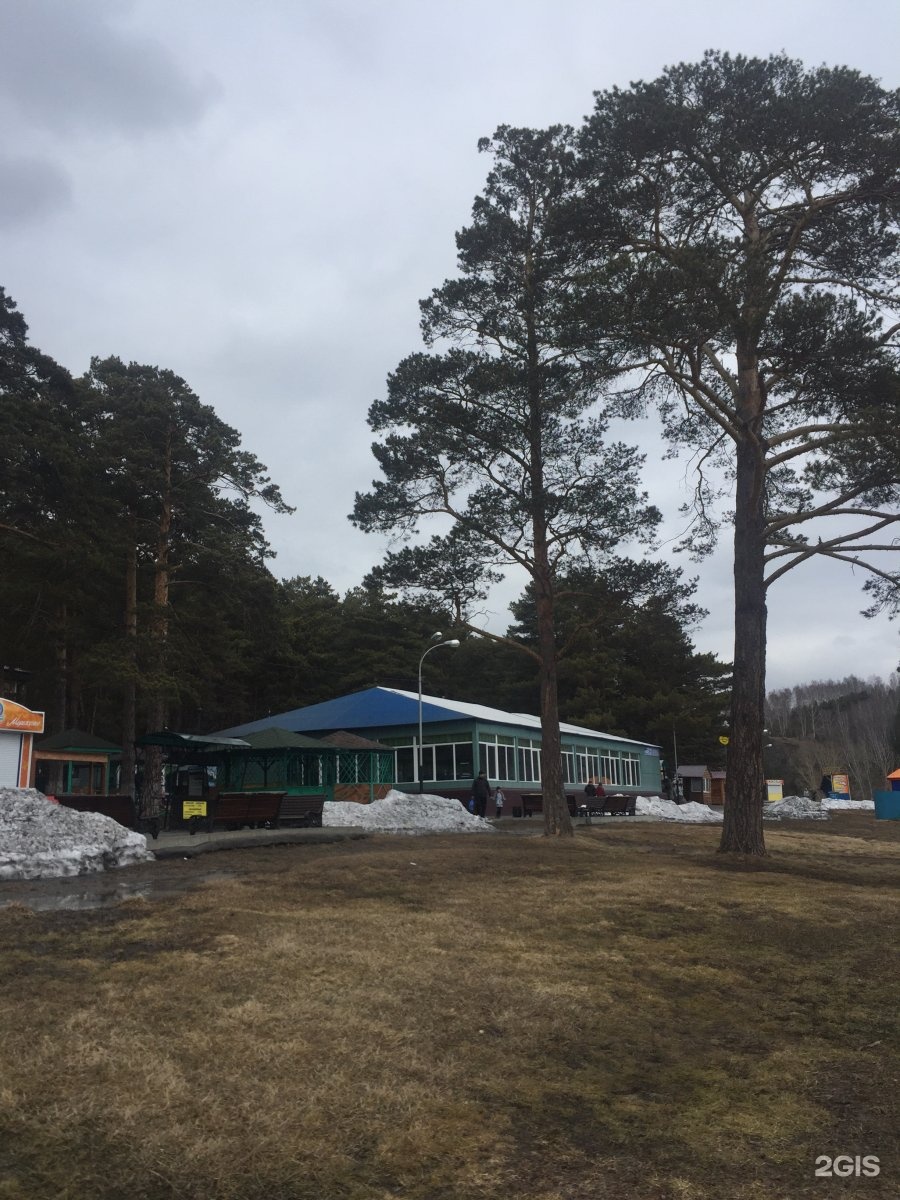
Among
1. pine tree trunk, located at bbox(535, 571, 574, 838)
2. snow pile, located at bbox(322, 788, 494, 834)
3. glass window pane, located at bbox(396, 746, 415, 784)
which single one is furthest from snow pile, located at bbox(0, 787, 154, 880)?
glass window pane, located at bbox(396, 746, 415, 784)

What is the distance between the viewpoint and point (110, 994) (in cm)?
600

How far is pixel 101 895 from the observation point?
10.6 metres

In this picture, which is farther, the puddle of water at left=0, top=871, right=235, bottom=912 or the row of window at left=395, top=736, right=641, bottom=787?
the row of window at left=395, top=736, right=641, bottom=787

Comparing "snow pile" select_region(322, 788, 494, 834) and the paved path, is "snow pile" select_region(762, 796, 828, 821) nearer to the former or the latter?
"snow pile" select_region(322, 788, 494, 834)

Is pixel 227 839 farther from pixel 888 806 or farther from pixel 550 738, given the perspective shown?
pixel 888 806

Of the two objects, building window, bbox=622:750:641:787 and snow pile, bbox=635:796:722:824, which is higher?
building window, bbox=622:750:641:787

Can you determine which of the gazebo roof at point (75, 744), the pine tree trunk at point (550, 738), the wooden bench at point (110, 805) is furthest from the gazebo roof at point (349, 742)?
the wooden bench at point (110, 805)

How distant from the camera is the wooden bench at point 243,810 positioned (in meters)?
21.0

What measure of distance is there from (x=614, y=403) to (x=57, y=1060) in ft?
51.7

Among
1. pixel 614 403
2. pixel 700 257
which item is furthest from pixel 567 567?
pixel 700 257

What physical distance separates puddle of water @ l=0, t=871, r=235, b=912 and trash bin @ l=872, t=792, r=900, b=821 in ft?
115

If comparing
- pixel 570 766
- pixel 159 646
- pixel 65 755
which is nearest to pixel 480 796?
pixel 159 646

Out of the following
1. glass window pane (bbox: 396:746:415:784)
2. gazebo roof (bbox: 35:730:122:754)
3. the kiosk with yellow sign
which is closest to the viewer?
the kiosk with yellow sign

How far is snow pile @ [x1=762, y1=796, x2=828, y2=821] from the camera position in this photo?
38031mm
